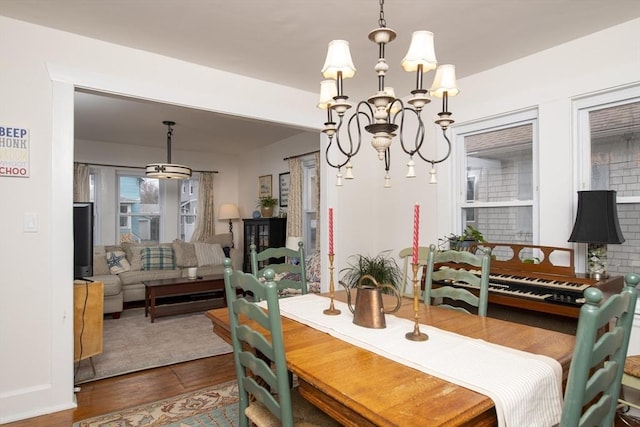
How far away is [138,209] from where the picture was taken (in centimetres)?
659

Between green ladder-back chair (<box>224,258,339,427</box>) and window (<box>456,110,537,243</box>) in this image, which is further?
window (<box>456,110,537,243</box>)

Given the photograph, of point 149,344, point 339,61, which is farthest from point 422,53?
point 149,344

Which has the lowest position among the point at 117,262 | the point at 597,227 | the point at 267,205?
the point at 117,262

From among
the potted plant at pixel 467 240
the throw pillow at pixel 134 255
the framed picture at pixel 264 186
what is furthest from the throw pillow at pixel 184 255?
the potted plant at pixel 467 240

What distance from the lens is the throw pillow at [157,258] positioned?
18.0 feet

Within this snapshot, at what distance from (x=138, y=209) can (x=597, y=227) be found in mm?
6527

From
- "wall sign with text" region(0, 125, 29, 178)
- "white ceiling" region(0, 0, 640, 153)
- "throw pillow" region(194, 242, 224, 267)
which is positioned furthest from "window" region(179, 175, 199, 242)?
"wall sign with text" region(0, 125, 29, 178)

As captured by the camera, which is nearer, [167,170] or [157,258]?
[167,170]

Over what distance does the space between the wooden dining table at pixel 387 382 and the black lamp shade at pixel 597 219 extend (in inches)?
43.5

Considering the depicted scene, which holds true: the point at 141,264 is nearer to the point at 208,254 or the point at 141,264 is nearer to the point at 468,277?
the point at 208,254

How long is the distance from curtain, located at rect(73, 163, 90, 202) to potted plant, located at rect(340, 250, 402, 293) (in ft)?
14.6

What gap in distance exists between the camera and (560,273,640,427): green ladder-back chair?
35.6 inches

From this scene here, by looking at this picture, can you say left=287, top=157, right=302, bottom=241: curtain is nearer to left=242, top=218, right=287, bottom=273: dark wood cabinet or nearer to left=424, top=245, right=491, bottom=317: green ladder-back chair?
left=242, top=218, right=287, bottom=273: dark wood cabinet

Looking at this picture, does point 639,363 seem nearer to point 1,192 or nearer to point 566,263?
point 566,263
